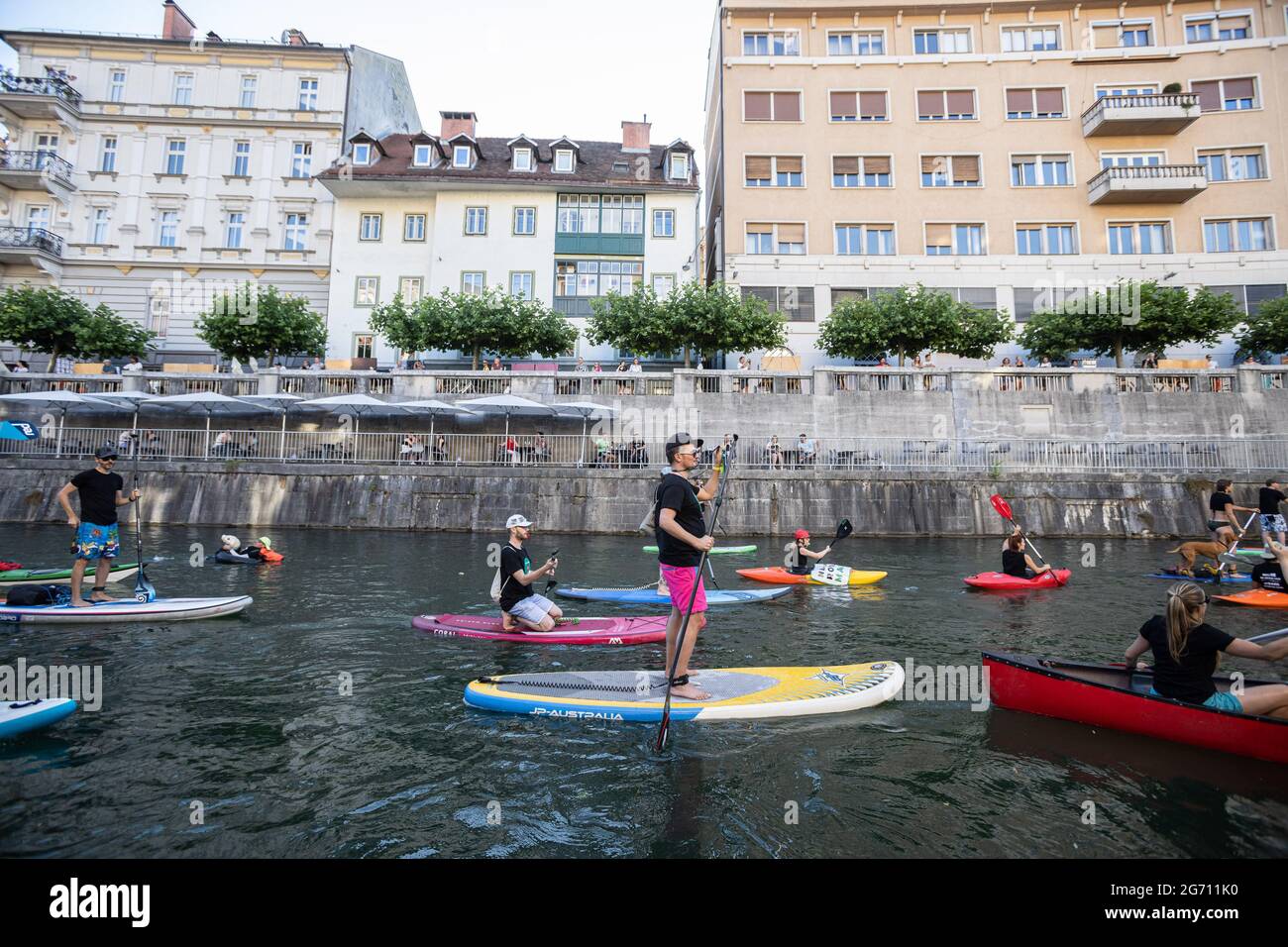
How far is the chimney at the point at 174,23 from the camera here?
39219 mm

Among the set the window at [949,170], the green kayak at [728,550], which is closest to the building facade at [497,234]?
the window at [949,170]

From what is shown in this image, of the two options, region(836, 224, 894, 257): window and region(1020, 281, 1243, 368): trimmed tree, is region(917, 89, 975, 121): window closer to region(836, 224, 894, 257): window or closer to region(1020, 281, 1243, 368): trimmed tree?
region(836, 224, 894, 257): window

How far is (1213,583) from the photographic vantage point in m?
12.3

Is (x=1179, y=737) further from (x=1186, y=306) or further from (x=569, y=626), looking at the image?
(x=1186, y=306)

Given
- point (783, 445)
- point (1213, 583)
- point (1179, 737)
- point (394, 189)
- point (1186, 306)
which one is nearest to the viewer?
point (1179, 737)

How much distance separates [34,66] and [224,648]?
167 feet

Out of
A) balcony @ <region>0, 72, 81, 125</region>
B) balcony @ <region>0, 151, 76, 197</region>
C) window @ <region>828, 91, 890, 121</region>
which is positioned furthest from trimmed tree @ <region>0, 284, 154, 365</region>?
window @ <region>828, 91, 890, 121</region>

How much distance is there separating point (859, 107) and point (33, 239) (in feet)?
154

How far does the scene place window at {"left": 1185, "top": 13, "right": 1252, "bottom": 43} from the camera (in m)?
34.5

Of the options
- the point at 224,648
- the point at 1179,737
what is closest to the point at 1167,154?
the point at 1179,737

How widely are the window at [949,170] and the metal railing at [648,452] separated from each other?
19.1 m

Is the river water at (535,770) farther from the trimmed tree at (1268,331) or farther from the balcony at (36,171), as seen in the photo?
the balcony at (36,171)

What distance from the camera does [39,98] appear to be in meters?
35.8

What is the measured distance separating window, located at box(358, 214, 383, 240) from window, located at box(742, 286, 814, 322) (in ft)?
72.4
